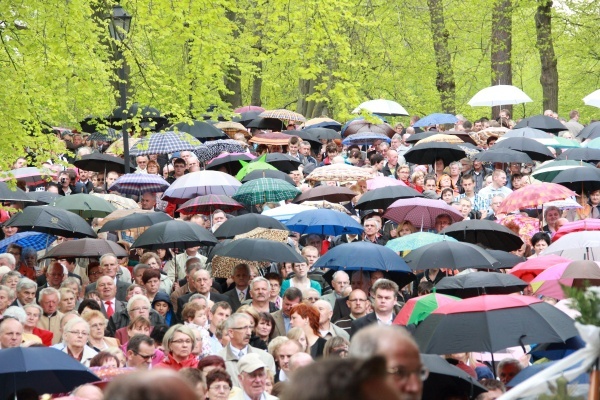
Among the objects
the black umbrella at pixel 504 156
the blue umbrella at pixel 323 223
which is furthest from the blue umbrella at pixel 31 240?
the black umbrella at pixel 504 156

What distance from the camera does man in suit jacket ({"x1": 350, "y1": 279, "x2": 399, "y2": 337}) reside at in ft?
41.4

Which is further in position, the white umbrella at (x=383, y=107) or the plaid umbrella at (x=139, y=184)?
the white umbrella at (x=383, y=107)

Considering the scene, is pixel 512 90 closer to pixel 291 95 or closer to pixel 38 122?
pixel 38 122

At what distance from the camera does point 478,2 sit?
3362 cm

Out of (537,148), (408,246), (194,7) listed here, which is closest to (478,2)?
(537,148)

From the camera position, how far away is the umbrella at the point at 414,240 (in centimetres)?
1534

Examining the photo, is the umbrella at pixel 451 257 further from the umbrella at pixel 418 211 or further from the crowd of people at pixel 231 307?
the umbrella at pixel 418 211

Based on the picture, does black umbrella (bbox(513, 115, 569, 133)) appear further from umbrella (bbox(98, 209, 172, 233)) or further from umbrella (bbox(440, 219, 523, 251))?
umbrella (bbox(98, 209, 172, 233))

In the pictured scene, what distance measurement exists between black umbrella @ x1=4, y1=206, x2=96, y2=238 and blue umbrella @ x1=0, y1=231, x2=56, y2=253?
0.52m

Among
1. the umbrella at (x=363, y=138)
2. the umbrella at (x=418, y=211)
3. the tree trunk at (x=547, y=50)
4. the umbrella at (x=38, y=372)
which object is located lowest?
the umbrella at (x=38, y=372)

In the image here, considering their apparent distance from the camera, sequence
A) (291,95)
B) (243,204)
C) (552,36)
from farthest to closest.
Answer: (291,95), (552,36), (243,204)

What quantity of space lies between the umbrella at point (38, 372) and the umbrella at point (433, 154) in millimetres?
13870

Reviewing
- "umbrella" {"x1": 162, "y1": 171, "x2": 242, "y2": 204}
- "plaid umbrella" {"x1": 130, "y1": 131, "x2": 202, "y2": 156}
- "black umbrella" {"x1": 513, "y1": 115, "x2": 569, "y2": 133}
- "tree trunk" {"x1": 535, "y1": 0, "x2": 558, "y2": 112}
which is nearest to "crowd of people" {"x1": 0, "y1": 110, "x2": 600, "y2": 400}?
"umbrella" {"x1": 162, "y1": 171, "x2": 242, "y2": 204}

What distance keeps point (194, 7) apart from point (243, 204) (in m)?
3.30
